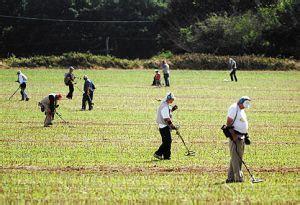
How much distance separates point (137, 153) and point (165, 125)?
6.22ft

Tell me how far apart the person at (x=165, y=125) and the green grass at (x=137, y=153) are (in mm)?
327

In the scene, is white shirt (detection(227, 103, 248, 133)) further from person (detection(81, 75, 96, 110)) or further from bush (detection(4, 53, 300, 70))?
bush (detection(4, 53, 300, 70))

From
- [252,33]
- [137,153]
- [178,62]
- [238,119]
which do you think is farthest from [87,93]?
[252,33]

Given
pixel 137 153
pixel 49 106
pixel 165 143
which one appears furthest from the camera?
pixel 49 106

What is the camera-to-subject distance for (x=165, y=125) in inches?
904

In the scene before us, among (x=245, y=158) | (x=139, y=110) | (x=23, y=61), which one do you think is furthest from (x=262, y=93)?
(x=23, y=61)

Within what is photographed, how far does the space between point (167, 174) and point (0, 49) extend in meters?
92.0

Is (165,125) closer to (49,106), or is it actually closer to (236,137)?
(236,137)

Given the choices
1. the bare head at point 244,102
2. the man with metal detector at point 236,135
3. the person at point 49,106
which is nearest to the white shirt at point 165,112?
the man with metal detector at point 236,135

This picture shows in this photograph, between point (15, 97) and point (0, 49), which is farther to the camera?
point (0, 49)

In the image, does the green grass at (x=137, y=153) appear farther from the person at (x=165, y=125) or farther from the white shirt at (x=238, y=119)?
the white shirt at (x=238, y=119)

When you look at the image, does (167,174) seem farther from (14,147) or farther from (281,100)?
(281,100)

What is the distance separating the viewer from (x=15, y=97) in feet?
159

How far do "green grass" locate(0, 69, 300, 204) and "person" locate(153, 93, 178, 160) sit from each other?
33cm
